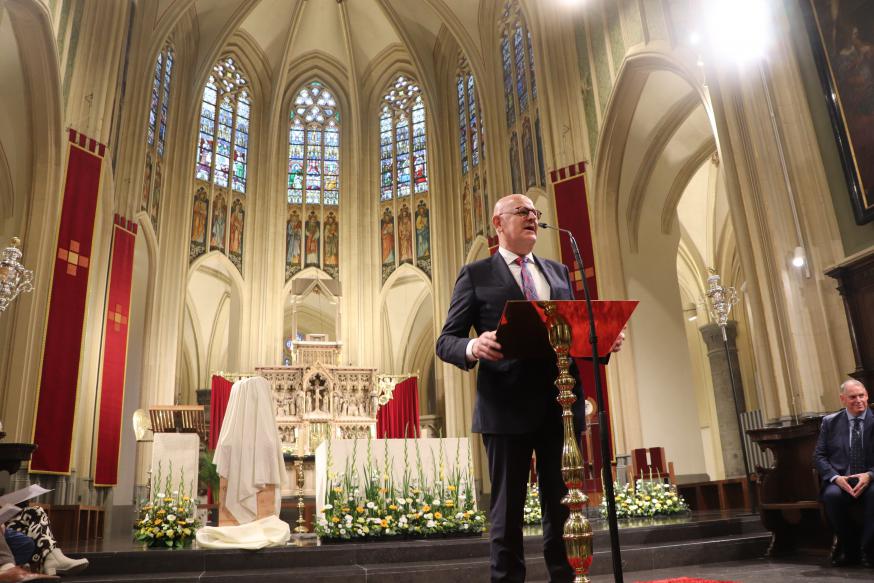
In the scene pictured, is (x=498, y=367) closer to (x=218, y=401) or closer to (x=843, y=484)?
(x=843, y=484)

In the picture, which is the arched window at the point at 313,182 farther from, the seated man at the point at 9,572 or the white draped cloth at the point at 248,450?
the seated man at the point at 9,572

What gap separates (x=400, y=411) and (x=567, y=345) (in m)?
13.5

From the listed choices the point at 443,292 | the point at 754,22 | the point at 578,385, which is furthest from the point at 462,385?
the point at 578,385

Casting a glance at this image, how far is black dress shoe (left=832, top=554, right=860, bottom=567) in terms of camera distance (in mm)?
4656

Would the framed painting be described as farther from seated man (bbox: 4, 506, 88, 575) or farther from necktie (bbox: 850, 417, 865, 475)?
seated man (bbox: 4, 506, 88, 575)

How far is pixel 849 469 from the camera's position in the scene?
4953mm

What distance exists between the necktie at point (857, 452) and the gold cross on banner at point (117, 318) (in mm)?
10839

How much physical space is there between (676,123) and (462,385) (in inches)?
274

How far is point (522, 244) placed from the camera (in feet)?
9.07

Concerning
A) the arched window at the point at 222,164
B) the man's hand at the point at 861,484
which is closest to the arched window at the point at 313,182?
the arched window at the point at 222,164

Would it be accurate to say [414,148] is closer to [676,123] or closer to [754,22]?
[676,123]

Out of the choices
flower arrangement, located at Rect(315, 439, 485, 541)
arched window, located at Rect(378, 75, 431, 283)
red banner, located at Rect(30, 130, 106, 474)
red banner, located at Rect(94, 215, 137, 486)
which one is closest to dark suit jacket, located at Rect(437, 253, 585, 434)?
flower arrangement, located at Rect(315, 439, 485, 541)

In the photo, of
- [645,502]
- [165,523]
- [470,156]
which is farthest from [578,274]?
[165,523]

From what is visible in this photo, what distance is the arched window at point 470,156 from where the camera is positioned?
1608 cm
